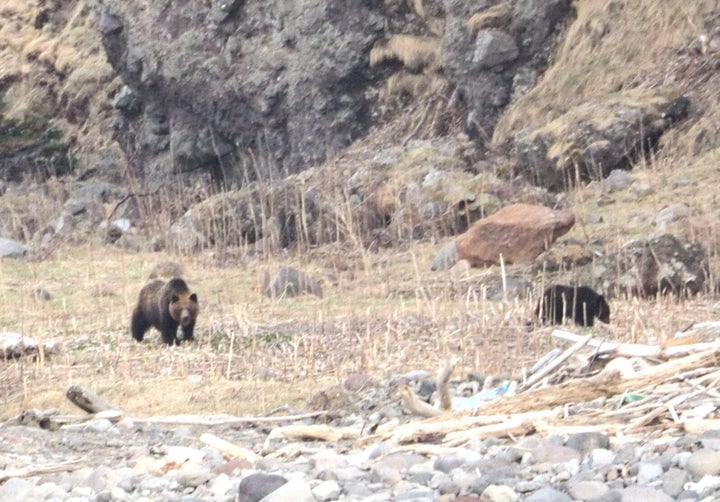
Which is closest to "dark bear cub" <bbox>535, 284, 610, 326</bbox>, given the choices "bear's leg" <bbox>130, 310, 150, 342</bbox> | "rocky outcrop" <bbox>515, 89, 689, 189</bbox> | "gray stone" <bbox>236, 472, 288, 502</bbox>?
"bear's leg" <bbox>130, 310, 150, 342</bbox>

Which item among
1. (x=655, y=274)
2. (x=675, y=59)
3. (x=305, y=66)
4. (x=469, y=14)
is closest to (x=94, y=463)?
(x=655, y=274)

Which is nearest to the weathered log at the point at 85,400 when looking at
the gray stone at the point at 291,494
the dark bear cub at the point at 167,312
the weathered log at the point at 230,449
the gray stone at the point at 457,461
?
the weathered log at the point at 230,449

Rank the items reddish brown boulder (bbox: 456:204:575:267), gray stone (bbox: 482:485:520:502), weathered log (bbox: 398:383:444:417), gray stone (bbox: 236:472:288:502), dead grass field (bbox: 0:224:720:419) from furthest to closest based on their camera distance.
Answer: reddish brown boulder (bbox: 456:204:575:267), dead grass field (bbox: 0:224:720:419), weathered log (bbox: 398:383:444:417), gray stone (bbox: 236:472:288:502), gray stone (bbox: 482:485:520:502)

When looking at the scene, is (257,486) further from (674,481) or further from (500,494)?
(674,481)

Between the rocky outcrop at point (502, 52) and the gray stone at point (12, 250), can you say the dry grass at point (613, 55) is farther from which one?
the gray stone at point (12, 250)

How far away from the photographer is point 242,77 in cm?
2788

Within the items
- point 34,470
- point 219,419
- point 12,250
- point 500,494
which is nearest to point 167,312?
point 219,419

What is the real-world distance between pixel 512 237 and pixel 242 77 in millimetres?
12525

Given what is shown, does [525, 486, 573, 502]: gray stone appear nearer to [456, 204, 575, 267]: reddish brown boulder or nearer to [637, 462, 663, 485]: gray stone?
[637, 462, 663, 485]: gray stone

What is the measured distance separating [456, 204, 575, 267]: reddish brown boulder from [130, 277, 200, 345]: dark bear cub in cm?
449

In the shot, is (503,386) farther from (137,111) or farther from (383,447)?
(137,111)

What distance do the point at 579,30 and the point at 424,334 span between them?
12694mm

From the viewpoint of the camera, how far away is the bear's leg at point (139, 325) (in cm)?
1303

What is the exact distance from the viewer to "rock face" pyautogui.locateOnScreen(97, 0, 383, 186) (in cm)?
2681
